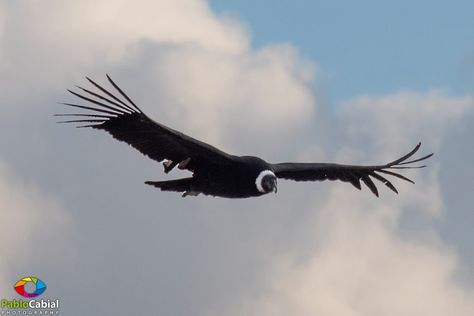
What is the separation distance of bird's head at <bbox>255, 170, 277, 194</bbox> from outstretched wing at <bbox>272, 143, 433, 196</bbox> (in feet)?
3.80

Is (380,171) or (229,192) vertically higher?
(380,171)

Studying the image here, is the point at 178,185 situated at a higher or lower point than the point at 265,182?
higher

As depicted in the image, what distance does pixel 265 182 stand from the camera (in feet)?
106

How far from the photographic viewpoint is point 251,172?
32594 millimetres

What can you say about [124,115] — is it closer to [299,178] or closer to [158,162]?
[158,162]

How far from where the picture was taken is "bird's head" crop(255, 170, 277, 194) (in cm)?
3241

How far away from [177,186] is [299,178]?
4289mm

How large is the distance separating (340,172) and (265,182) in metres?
4.45

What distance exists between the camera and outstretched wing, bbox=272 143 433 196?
35000 millimetres

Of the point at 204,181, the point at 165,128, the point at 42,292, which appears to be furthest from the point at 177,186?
Answer: the point at 42,292

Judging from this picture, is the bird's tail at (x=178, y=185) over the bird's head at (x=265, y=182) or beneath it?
over

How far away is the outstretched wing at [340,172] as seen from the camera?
115 ft

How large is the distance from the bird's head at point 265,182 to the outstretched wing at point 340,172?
45.6 inches

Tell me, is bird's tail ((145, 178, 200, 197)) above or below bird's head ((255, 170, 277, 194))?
above
